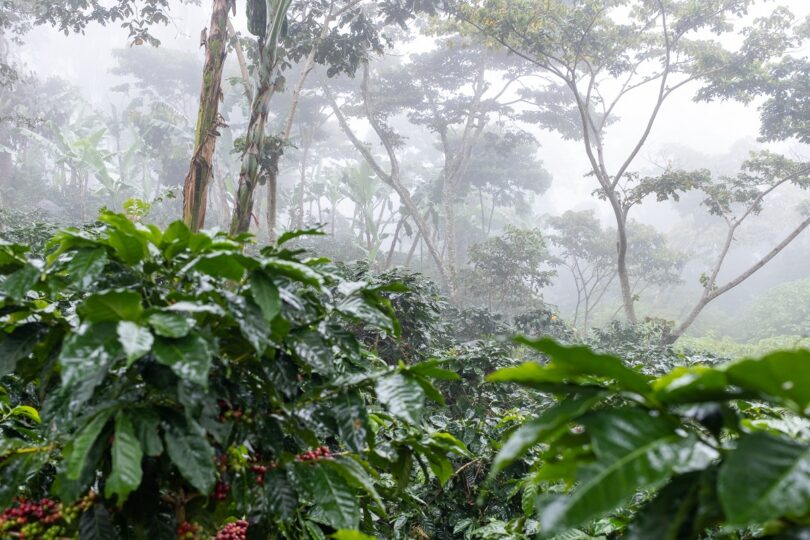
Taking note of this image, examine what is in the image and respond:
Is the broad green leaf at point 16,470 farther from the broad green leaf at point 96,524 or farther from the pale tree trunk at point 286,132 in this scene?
the pale tree trunk at point 286,132

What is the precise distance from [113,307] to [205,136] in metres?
2.68

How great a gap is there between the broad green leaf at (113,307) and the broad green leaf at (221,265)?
0.40 feet

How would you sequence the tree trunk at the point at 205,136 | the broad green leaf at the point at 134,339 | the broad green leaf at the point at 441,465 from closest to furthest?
the broad green leaf at the point at 134,339 < the broad green leaf at the point at 441,465 < the tree trunk at the point at 205,136

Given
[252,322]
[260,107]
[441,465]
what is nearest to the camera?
[252,322]

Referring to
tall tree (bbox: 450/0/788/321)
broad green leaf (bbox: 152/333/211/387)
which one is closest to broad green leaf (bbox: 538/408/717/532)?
broad green leaf (bbox: 152/333/211/387)

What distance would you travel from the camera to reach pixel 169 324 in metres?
0.73

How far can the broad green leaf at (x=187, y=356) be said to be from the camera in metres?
0.70

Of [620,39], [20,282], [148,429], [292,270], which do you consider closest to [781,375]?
[292,270]

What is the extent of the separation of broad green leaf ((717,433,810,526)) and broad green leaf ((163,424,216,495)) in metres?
0.65

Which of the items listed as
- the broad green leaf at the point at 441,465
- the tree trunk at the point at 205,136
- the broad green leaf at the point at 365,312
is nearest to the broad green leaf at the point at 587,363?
the broad green leaf at the point at 365,312

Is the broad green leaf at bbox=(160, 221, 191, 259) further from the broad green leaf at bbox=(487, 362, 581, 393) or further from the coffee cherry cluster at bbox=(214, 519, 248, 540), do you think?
the broad green leaf at bbox=(487, 362, 581, 393)

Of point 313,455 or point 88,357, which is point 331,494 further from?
point 88,357

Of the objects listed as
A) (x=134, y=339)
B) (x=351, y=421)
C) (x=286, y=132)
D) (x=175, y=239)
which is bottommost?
(x=351, y=421)

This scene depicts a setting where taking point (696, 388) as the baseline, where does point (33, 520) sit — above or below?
below
